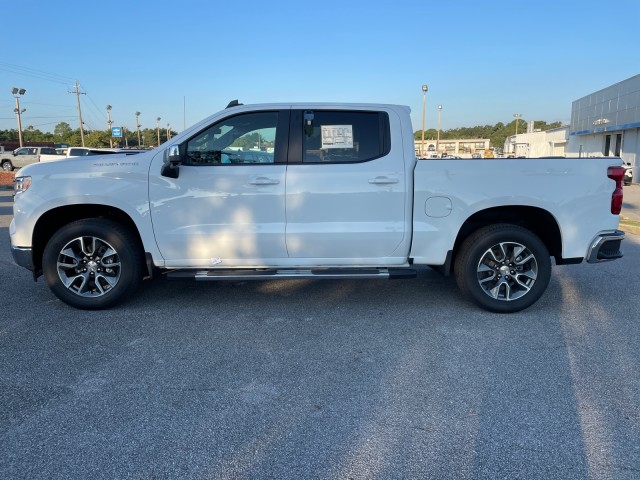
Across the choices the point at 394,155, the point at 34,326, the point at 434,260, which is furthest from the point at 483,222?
the point at 34,326

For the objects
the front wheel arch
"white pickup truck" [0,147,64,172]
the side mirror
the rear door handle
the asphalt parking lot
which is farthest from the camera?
"white pickup truck" [0,147,64,172]

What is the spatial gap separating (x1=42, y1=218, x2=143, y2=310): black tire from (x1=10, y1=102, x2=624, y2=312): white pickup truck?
13 millimetres

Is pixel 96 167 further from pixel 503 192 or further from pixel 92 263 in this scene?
pixel 503 192

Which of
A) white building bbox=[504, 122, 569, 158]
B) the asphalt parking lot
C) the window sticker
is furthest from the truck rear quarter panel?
white building bbox=[504, 122, 569, 158]

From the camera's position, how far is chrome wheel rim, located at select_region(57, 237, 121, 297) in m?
4.91

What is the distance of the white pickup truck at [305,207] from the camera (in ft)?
15.6

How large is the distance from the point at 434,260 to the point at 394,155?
1.10 m

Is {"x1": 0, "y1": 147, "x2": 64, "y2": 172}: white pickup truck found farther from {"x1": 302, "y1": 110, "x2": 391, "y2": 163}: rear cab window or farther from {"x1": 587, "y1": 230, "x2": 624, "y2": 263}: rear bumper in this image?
{"x1": 587, "y1": 230, "x2": 624, "y2": 263}: rear bumper

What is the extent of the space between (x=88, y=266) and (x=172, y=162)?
1404 mm

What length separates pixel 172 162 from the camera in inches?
181

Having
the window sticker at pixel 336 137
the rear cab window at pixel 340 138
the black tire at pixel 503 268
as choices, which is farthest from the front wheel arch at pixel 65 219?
the black tire at pixel 503 268

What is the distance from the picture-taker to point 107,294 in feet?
16.2

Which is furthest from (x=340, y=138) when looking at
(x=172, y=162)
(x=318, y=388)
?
(x=318, y=388)

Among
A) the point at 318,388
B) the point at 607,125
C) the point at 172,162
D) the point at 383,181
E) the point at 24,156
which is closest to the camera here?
the point at 318,388
